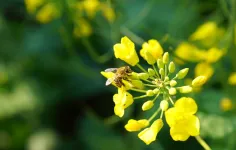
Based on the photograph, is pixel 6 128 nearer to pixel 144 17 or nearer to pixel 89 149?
pixel 89 149

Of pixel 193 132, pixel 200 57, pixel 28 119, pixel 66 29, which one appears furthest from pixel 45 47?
pixel 193 132

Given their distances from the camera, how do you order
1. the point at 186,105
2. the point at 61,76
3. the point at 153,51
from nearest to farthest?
the point at 186,105 < the point at 153,51 < the point at 61,76

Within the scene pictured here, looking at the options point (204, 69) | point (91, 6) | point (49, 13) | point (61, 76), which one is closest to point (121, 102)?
point (204, 69)

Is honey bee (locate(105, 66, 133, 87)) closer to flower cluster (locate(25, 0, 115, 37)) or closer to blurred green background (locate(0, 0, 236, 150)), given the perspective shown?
flower cluster (locate(25, 0, 115, 37))

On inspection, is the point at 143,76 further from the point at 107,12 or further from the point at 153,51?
the point at 107,12

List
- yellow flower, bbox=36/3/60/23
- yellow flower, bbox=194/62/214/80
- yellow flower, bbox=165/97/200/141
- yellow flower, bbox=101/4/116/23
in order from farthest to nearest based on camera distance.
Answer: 1. yellow flower, bbox=36/3/60/23
2. yellow flower, bbox=101/4/116/23
3. yellow flower, bbox=194/62/214/80
4. yellow flower, bbox=165/97/200/141

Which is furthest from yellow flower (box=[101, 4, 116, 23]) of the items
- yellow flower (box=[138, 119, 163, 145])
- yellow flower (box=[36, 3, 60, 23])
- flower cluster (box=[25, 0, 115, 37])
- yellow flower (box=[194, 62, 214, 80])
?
yellow flower (box=[138, 119, 163, 145])
